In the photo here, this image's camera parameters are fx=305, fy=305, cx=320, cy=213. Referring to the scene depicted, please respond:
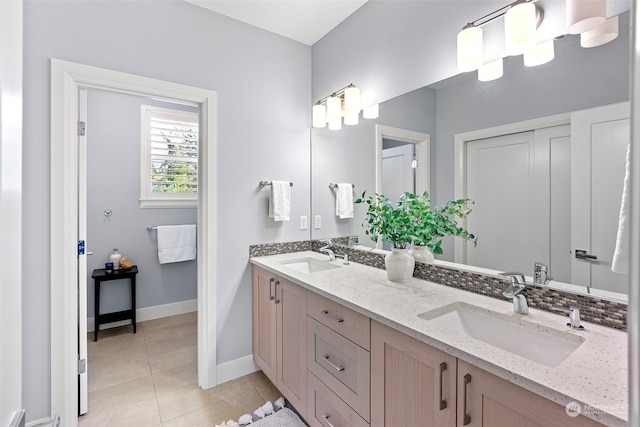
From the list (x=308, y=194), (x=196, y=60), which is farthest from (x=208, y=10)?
(x=308, y=194)

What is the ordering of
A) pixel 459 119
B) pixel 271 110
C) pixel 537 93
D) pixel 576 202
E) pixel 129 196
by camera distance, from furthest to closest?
pixel 129 196
pixel 271 110
pixel 459 119
pixel 537 93
pixel 576 202

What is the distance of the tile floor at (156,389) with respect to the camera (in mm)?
1835

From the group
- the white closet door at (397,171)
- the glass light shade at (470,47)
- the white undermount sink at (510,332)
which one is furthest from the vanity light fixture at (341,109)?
the white undermount sink at (510,332)

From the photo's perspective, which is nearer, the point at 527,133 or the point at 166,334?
the point at 527,133

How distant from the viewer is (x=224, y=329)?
223 centimetres

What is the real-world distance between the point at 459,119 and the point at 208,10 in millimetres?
1848

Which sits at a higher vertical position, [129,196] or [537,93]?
[537,93]

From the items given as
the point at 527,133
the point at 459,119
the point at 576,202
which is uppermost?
the point at 459,119

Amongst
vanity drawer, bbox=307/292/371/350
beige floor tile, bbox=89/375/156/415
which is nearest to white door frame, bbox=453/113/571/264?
vanity drawer, bbox=307/292/371/350

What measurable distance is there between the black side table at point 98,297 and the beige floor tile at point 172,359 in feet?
2.08

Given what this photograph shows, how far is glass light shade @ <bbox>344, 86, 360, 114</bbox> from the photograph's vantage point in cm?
216

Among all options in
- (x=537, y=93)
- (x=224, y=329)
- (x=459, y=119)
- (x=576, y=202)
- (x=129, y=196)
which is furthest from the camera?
(x=129, y=196)

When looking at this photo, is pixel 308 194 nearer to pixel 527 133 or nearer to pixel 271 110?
pixel 271 110

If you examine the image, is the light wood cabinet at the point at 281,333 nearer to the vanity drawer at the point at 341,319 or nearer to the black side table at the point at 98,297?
the vanity drawer at the point at 341,319
